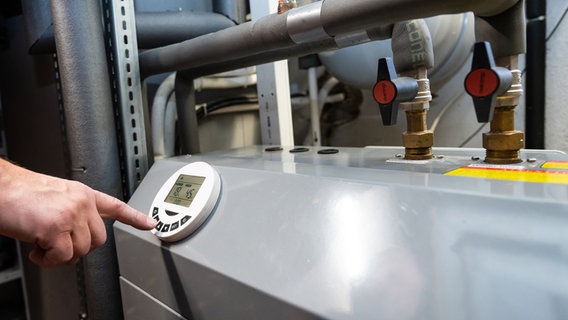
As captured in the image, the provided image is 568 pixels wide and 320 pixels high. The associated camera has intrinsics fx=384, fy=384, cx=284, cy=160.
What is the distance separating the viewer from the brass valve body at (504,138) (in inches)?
17.2

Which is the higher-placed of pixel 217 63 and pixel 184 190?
pixel 217 63

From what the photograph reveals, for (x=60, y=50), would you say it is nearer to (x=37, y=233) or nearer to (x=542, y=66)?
(x=37, y=233)

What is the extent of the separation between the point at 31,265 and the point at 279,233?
3.61 feet

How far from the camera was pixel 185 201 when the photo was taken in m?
0.50

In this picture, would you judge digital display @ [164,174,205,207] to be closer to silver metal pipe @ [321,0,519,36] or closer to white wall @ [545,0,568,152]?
silver metal pipe @ [321,0,519,36]

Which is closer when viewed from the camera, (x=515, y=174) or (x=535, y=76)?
(x=515, y=174)

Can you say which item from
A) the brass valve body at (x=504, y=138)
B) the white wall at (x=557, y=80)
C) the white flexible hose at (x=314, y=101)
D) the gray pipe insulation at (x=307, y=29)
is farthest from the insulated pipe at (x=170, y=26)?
the white wall at (x=557, y=80)

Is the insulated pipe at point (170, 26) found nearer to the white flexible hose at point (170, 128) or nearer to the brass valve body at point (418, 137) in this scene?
the white flexible hose at point (170, 128)

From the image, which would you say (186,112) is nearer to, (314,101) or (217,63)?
(217,63)

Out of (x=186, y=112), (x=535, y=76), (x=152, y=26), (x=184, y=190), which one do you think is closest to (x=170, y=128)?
(x=186, y=112)

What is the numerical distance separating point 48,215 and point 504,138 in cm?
49

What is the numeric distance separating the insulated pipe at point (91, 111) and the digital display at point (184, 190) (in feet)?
0.70

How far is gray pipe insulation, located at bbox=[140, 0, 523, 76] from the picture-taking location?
385 mm

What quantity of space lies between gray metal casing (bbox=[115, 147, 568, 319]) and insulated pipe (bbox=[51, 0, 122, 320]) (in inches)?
8.6
